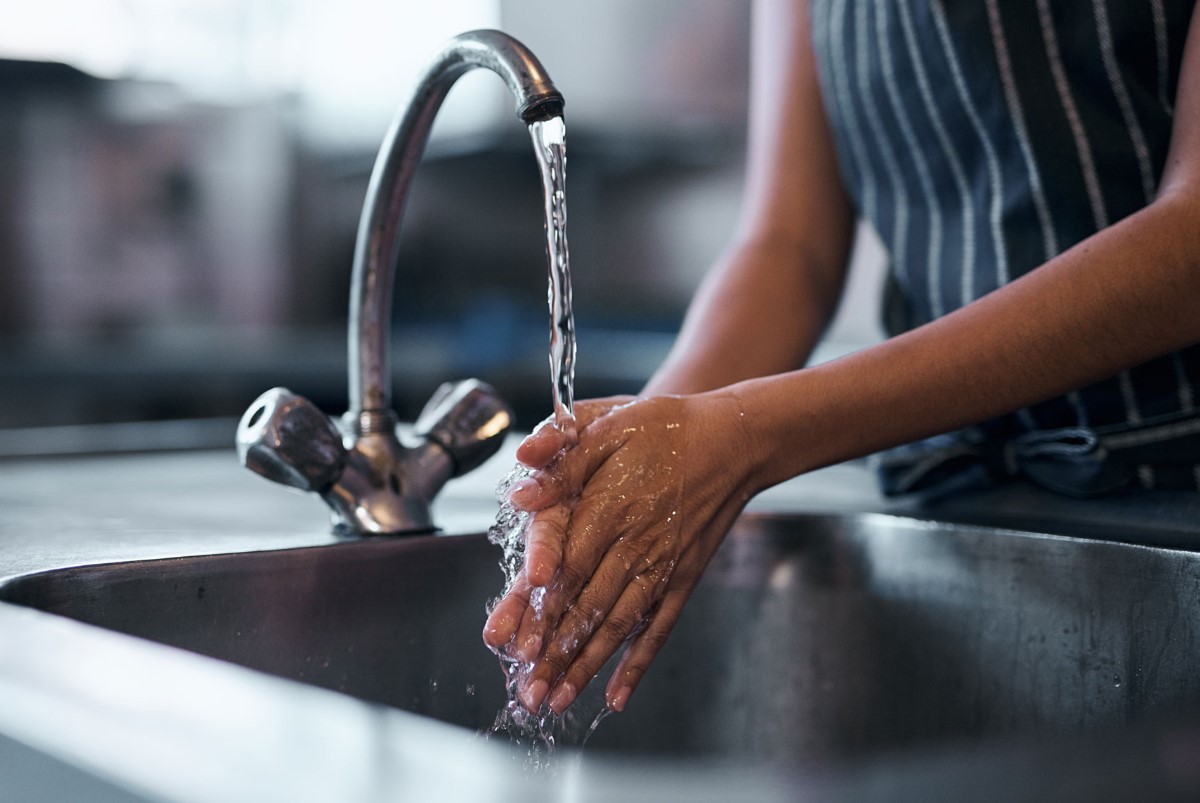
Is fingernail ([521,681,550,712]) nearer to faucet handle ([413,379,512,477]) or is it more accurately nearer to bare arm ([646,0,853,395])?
faucet handle ([413,379,512,477])

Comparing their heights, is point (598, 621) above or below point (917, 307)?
below

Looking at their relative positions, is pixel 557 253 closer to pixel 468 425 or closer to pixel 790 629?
pixel 468 425

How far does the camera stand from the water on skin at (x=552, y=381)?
0.58 m

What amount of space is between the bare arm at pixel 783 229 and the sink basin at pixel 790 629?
0.15 meters

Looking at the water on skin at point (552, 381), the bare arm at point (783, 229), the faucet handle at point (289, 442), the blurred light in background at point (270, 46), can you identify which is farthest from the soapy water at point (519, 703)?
the blurred light in background at point (270, 46)

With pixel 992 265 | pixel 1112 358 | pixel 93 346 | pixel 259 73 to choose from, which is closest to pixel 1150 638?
pixel 1112 358

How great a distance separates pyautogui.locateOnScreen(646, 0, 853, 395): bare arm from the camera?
0.89 metres

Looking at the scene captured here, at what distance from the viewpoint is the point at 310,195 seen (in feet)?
11.8

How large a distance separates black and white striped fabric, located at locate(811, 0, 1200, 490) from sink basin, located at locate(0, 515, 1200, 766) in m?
0.11

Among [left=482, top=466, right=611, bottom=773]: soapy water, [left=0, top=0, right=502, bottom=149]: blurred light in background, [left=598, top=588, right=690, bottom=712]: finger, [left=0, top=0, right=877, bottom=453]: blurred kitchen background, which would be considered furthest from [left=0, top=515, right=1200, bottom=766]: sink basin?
[left=0, top=0, right=502, bottom=149]: blurred light in background

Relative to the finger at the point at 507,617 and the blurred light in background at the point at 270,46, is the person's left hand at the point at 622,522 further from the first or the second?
the blurred light in background at the point at 270,46

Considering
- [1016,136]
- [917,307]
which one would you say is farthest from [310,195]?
[1016,136]

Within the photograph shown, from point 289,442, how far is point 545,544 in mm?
191

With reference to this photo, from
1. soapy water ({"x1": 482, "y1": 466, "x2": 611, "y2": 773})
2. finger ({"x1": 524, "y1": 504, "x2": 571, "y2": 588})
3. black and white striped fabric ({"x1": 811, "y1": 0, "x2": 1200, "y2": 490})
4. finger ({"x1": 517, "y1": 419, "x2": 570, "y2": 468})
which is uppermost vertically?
black and white striped fabric ({"x1": 811, "y1": 0, "x2": 1200, "y2": 490})
